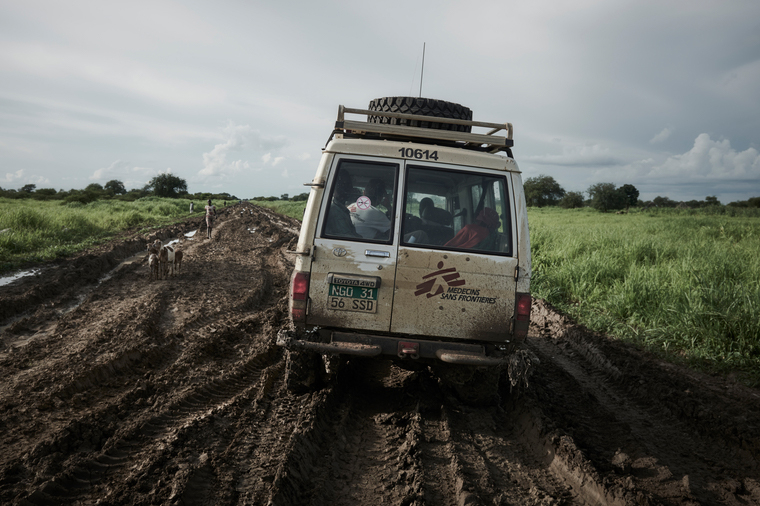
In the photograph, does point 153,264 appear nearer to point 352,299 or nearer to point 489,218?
point 352,299

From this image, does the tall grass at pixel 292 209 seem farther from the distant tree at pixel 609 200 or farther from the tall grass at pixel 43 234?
the distant tree at pixel 609 200

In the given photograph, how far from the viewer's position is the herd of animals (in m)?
9.37

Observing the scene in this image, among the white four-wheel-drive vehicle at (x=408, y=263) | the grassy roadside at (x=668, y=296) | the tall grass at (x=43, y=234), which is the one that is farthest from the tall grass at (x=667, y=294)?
the tall grass at (x=43, y=234)

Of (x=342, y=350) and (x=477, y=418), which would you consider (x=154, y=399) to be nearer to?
(x=342, y=350)

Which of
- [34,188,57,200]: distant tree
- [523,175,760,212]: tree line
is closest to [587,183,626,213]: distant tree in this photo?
[523,175,760,212]: tree line

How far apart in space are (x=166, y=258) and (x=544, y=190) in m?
77.9

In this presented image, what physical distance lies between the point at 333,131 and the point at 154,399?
2.90 m

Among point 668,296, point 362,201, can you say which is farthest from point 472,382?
point 668,296

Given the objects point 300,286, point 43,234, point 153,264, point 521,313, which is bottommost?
point 153,264

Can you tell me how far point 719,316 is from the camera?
604 cm

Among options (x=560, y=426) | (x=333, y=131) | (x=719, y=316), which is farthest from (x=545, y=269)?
(x=333, y=131)

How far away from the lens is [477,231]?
3.89m

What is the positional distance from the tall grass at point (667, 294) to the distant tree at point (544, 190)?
2597 inches

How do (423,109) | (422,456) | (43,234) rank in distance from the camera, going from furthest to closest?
(43,234), (423,109), (422,456)
